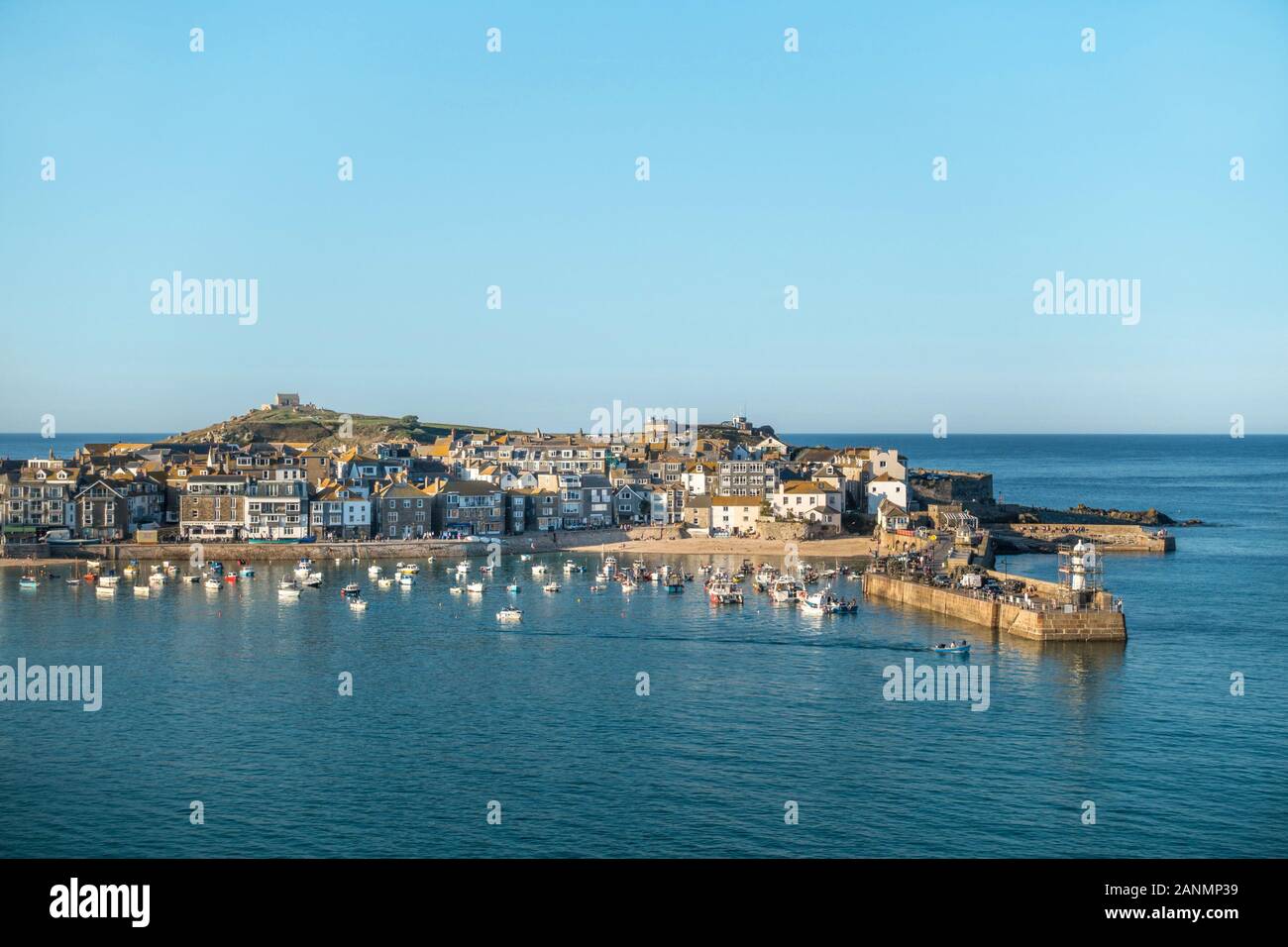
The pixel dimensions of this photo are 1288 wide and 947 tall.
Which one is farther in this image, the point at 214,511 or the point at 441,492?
the point at 441,492

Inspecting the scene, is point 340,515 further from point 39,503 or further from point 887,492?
point 887,492

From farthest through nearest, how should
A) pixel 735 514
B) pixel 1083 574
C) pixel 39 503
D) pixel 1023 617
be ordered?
1. pixel 735 514
2. pixel 39 503
3. pixel 1023 617
4. pixel 1083 574

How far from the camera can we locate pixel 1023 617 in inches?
1816

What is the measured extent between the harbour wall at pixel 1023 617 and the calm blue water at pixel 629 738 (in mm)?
939

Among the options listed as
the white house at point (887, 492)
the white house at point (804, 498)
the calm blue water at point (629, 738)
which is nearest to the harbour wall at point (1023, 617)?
the calm blue water at point (629, 738)

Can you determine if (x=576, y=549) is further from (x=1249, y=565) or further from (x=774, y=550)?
(x=1249, y=565)

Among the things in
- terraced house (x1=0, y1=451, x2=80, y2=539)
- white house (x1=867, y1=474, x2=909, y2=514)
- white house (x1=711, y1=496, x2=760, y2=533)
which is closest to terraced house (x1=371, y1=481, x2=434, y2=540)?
terraced house (x1=0, y1=451, x2=80, y2=539)

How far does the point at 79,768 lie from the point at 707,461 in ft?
243

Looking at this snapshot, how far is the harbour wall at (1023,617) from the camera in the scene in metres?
44.5

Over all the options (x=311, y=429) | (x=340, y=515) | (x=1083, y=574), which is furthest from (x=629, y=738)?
(x=311, y=429)

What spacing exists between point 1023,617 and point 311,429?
383ft

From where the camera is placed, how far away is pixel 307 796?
1061 inches
